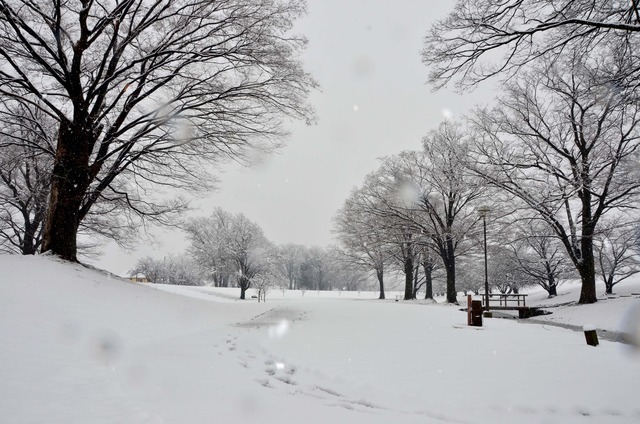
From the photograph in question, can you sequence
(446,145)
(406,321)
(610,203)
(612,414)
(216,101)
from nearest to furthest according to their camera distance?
(612,414) → (406,321) → (216,101) → (610,203) → (446,145)

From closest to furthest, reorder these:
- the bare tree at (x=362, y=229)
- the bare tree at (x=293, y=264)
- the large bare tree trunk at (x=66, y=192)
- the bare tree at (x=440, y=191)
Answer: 1. the large bare tree trunk at (x=66, y=192)
2. the bare tree at (x=440, y=191)
3. the bare tree at (x=362, y=229)
4. the bare tree at (x=293, y=264)

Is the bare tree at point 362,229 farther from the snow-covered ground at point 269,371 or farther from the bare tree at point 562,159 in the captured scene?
the snow-covered ground at point 269,371

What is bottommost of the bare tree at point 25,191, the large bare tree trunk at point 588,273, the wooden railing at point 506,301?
the wooden railing at point 506,301

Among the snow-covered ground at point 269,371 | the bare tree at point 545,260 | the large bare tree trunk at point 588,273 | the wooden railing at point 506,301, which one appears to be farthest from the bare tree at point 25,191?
the bare tree at point 545,260

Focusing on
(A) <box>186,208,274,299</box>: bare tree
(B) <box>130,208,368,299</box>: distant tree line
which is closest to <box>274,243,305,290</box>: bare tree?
(B) <box>130,208,368,299</box>: distant tree line

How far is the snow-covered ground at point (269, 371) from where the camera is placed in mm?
3428

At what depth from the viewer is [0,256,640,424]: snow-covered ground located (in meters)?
3.43

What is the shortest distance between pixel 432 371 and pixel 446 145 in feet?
67.8

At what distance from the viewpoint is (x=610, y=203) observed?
1709 centimetres

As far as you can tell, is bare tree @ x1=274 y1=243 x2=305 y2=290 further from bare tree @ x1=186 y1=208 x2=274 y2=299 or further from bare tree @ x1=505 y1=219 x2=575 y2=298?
bare tree @ x1=505 y1=219 x2=575 y2=298

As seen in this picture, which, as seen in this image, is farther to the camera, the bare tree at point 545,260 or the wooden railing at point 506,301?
the bare tree at point 545,260

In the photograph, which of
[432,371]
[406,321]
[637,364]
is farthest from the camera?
[406,321]

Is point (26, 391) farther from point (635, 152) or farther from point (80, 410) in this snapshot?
point (635, 152)

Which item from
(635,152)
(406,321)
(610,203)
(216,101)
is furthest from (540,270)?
(216,101)
